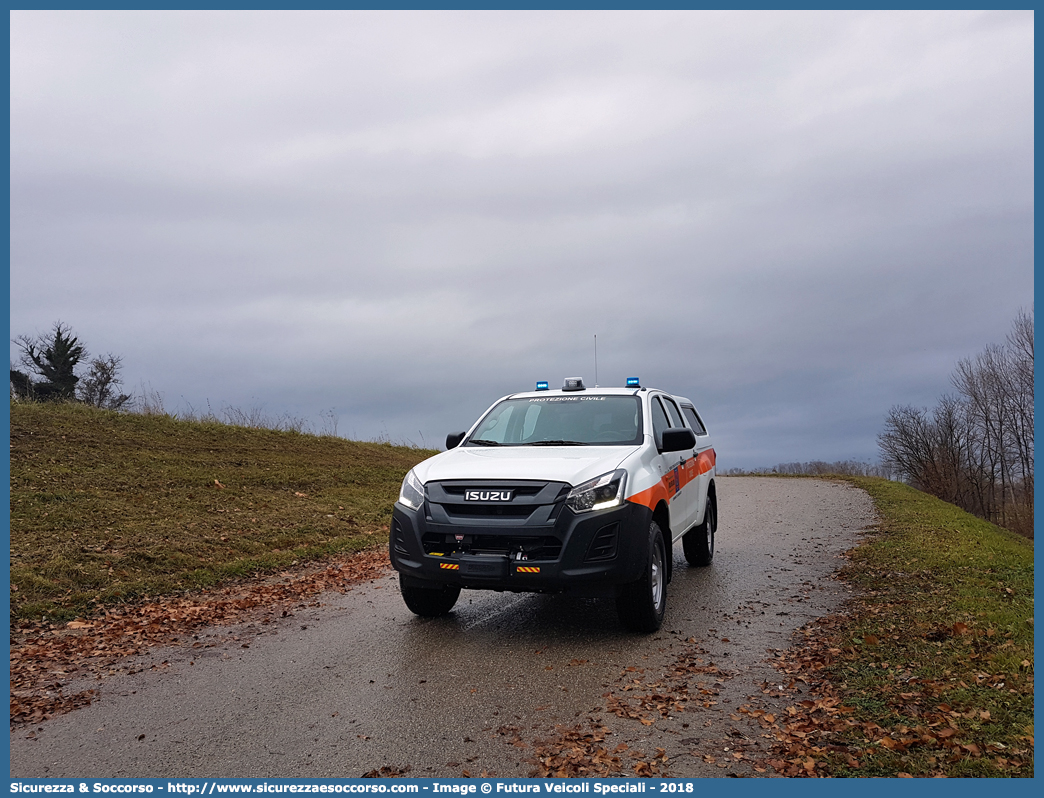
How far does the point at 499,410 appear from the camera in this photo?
337 inches

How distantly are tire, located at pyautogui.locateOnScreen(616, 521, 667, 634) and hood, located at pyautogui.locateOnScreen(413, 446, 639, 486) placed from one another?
0.72m

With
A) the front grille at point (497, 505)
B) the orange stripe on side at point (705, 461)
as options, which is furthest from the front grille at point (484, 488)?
the orange stripe on side at point (705, 461)

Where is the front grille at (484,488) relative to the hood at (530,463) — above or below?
below

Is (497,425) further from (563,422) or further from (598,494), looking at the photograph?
(598,494)

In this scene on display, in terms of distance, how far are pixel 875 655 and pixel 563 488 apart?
2691 millimetres

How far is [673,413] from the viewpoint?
9.45 metres

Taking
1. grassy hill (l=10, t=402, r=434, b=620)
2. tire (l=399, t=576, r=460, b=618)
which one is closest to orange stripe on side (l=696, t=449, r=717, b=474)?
tire (l=399, t=576, r=460, b=618)

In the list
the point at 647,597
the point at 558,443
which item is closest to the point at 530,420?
the point at 558,443

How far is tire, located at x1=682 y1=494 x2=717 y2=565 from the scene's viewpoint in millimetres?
9898

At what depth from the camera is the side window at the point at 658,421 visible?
7.84 meters

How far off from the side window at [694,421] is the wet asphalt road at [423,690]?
241cm

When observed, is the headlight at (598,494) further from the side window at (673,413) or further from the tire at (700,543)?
the tire at (700,543)

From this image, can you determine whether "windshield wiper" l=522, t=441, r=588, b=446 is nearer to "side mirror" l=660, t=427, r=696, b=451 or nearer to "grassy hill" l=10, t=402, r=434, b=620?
"side mirror" l=660, t=427, r=696, b=451

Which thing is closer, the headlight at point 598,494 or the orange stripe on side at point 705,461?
the headlight at point 598,494
